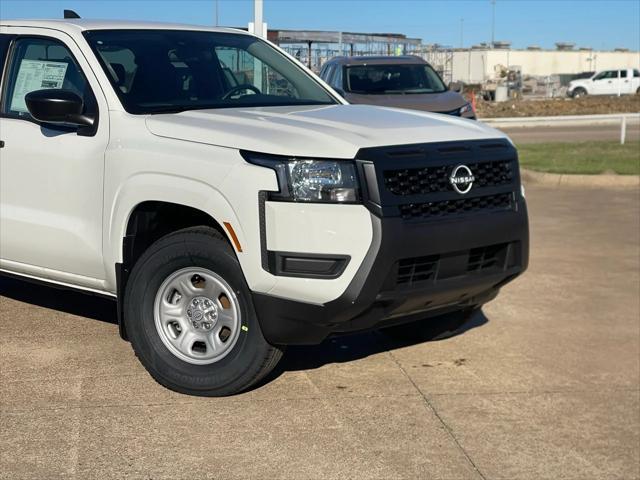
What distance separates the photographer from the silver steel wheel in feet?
16.5

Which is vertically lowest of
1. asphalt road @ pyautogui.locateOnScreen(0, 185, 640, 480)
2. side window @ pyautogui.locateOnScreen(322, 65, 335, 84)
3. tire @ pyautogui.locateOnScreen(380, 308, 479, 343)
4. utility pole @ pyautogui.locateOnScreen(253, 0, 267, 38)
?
asphalt road @ pyautogui.locateOnScreen(0, 185, 640, 480)

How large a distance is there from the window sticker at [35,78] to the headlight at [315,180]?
1826 millimetres

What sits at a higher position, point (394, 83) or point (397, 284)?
point (394, 83)

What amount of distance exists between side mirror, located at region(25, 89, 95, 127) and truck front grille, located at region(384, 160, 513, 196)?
1.72m

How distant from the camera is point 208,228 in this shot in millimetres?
5039

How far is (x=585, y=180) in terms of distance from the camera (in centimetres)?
1423

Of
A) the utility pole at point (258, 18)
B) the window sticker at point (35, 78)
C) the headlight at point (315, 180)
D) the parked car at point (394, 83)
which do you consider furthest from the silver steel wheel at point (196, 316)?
the parked car at point (394, 83)

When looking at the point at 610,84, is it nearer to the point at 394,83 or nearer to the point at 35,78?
the point at 394,83

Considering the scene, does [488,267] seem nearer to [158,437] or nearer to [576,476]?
[576,476]

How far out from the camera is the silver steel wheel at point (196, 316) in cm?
504

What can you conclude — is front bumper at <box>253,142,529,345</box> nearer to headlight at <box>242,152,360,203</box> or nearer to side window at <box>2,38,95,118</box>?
headlight at <box>242,152,360,203</box>

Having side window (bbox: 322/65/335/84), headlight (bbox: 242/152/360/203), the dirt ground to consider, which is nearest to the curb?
side window (bbox: 322/65/335/84)

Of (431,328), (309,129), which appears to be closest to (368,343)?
(431,328)

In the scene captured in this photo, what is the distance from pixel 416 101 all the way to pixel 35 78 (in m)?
9.28
